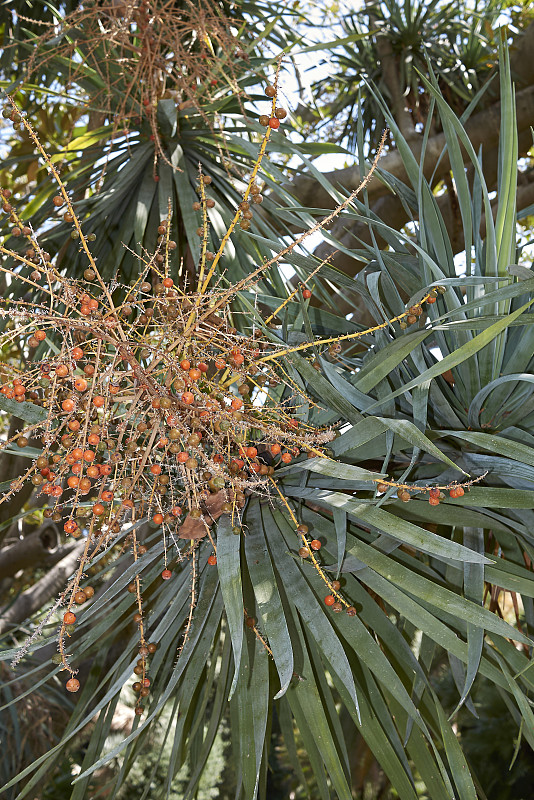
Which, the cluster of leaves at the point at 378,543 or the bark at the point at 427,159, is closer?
the cluster of leaves at the point at 378,543

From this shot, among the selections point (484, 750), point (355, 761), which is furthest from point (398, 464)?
point (484, 750)

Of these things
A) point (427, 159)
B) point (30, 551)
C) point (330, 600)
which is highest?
point (427, 159)

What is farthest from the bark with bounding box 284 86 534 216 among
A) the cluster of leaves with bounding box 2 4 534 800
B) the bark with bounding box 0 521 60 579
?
the bark with bounding box 0 521 60 579

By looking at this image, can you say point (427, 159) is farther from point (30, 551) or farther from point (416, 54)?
point (30, 551)

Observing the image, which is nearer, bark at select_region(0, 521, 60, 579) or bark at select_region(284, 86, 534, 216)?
bark at select_region(284, 86, 534, 216)

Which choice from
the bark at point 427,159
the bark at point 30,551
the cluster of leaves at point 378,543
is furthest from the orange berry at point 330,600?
the bark at point 30,551

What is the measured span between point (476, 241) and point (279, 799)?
4.65 meters

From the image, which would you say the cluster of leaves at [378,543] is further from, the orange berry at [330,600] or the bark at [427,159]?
the bark at [427,159]

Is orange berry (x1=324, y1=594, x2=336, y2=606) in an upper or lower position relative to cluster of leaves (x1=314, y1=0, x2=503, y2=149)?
lower

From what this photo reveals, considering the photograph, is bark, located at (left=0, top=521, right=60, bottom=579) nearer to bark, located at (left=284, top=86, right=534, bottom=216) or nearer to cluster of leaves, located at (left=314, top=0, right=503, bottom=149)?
bark, located at (left=284, top=86, right=534, bottom=216)

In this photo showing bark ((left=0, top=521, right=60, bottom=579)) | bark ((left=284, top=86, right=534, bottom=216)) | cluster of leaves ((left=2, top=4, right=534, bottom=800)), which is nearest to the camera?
cluster of leaves ((left=2, top=4, right=534, bottom=800))

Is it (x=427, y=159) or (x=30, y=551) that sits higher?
(x=427, y=159)

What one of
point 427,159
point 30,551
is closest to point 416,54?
point 427,159

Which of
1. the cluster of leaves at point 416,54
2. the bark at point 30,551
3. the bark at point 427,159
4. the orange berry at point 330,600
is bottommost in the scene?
the bark at point 30,551
